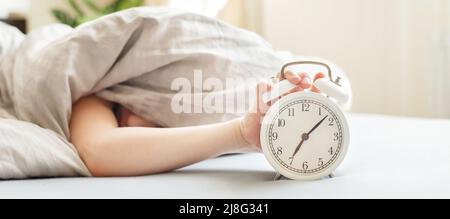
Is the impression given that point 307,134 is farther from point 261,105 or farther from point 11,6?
point 11,6

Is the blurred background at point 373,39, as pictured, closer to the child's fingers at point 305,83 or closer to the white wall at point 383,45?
the white wall at point 383,45

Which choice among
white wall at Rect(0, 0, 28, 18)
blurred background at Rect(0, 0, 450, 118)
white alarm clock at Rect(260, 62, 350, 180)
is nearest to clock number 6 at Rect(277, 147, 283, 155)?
white alarm clock at Rect(260, 62, 350, 180)

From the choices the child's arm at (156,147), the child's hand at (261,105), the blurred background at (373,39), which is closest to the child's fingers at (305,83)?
the child's hand at (261,105)

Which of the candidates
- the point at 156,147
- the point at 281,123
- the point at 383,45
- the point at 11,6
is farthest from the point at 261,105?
the point at 11,6

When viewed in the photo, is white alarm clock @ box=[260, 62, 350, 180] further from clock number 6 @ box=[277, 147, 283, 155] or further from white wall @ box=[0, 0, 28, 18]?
white wall @ box=[0, 0, 28, 18]

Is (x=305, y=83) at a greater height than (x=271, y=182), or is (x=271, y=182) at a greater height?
(x=305, y=83)

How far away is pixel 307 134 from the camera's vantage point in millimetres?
826

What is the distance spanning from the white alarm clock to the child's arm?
6 centimetres

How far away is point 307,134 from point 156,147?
242mm

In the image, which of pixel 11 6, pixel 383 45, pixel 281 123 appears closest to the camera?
pixel 281 123

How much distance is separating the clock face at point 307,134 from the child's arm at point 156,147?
7 cm

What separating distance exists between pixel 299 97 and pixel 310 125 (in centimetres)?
4

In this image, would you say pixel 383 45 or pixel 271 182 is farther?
pixel 383 45
